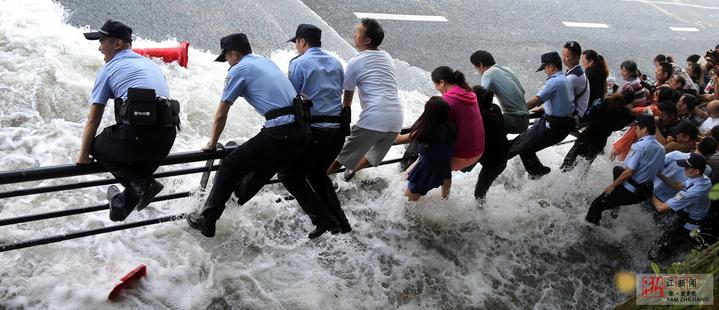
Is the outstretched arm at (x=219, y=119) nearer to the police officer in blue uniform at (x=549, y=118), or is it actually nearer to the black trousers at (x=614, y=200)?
the police officer in blue uniform at (x=549, y=118)

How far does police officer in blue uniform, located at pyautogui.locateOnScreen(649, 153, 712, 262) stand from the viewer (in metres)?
5.18

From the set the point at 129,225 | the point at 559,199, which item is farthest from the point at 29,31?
the point at 559,199

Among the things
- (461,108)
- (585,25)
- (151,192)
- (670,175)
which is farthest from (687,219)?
(585,25)

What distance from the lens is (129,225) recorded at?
4.45 m

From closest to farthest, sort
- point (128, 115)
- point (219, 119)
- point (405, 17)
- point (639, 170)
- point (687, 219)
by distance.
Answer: point (128, 115) → point (219, 119) → point (687, 219) → point (639, 170) → point (405, 17)

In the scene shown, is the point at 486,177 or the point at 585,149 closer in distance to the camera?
the point at 486,177

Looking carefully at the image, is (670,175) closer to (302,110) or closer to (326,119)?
(326,119)

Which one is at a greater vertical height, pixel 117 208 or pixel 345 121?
pixel 345 121

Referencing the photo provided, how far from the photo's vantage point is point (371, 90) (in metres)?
4.73

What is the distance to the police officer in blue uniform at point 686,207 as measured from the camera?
17.0 ft

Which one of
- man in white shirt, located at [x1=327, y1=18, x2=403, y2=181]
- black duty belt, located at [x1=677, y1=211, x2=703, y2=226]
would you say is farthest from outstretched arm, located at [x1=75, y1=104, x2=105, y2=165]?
black duty belt, located at [x1=677, y1=211, x2=703, y2=226]

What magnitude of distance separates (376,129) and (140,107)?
1.80 meters

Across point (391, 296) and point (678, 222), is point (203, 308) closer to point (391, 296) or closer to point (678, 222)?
point (391, 296)

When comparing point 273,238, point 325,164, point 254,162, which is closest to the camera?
point 254,162
